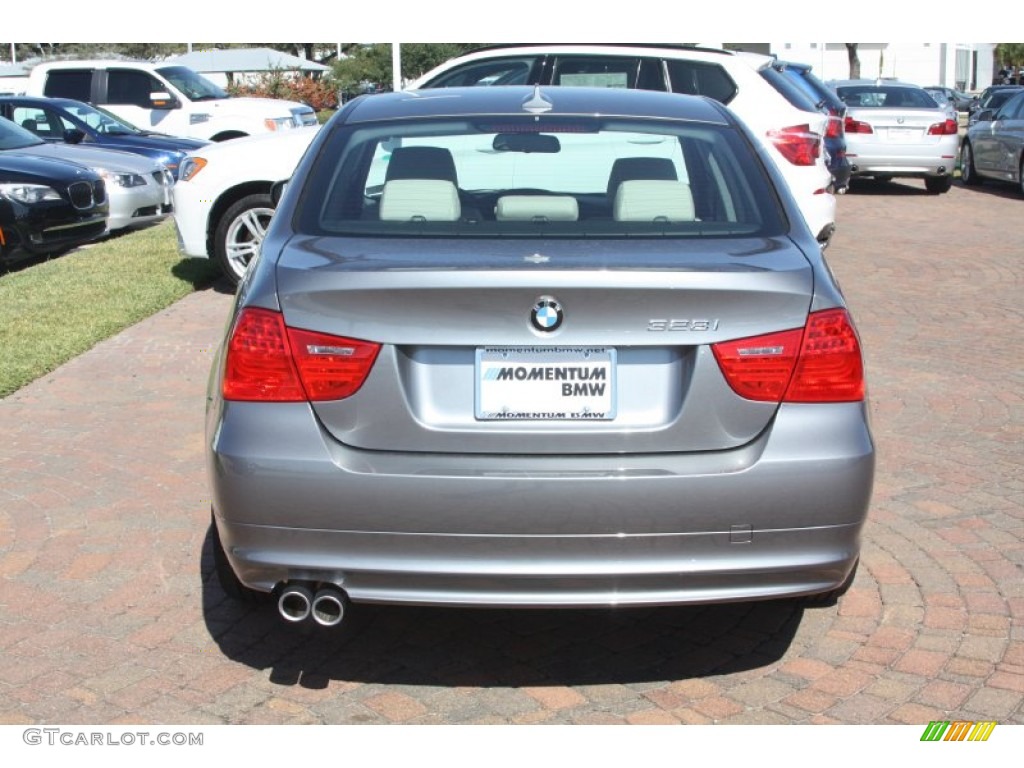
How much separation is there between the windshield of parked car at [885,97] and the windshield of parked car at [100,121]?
10.5m

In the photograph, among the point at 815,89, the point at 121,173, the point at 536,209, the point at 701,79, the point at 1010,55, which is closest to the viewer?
the point at 536,209

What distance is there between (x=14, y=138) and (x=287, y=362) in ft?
41.8

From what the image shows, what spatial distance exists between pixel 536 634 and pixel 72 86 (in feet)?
63.2

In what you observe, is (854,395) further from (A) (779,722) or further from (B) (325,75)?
(B) (325,75)

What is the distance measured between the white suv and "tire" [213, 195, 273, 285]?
7.02 feet

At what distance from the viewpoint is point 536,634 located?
4.35m

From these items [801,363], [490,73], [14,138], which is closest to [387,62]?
[14,138]

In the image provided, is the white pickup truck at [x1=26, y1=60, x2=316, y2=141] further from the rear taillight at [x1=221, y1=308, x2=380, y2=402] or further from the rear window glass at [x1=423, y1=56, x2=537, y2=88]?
the rear taillight at [x1=221, y1=308, x2=380, y2=402]

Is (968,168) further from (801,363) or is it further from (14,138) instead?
(801,363)

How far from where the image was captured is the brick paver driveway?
3828 mm

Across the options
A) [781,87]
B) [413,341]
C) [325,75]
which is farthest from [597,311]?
[325,75]

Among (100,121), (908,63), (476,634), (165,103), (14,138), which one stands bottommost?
(476,634)

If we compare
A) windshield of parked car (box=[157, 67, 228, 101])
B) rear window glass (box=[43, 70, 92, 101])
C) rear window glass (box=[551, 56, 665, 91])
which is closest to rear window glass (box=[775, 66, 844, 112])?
rear window glass (box=[551, 56, 665, 91])

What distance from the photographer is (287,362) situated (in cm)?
351
